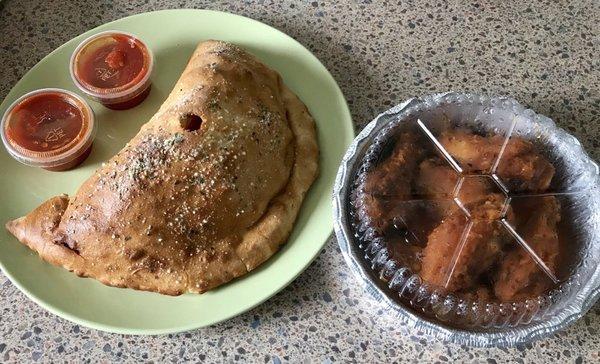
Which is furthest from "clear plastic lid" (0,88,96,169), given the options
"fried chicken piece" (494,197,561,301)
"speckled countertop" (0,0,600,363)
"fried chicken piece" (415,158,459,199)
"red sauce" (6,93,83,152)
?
"fried chicken piece" (494,197,561,301)

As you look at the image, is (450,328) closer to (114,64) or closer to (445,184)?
(445,184)

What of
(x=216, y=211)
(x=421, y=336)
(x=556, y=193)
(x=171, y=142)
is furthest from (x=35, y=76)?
(x=556, y=193)

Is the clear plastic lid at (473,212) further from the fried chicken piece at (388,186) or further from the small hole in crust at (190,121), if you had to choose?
the small hole in crust at (190,121)

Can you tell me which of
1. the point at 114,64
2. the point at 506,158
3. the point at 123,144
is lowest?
the point at 123,144

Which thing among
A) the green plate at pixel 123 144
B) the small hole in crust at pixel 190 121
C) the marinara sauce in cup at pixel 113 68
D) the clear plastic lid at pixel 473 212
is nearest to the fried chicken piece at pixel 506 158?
the clear plastic lid at pixel 473 212

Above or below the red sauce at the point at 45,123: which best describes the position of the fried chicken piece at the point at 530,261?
above

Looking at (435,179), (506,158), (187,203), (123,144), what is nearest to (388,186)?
(435,179)
